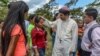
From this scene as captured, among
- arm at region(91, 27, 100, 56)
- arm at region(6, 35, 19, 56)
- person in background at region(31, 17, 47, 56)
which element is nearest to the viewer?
Answer: arm at region(6, 35, 19, 56)

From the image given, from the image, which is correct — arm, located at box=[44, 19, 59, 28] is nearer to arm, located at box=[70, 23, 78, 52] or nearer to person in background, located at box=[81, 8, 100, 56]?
arm, located at box=[70, 23, 78, 52]

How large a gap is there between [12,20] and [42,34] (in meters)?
6.29

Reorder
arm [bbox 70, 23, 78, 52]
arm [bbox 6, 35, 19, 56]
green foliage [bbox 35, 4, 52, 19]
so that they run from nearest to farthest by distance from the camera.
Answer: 1. arm [bbox 6, 35, 19, 56]
2. arm [bbox 70, 23, 78, 52]
3. green foliage [bbox 35, 4, 52, 19]

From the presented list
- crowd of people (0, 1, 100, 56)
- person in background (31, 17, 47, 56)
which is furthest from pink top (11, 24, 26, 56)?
person in background (31, 17, 47, 56)

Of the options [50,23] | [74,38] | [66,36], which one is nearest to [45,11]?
[50,23]

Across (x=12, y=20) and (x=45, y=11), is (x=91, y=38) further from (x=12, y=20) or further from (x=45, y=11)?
(x=45, y=11)

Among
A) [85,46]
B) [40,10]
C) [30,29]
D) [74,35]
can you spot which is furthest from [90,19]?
[40,10]

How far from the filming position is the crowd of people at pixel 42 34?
597 cm

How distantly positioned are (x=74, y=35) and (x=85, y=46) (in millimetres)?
2671

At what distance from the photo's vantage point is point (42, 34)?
12250 mm

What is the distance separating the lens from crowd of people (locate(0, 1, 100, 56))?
235 inches

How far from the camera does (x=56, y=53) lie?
11227 mm

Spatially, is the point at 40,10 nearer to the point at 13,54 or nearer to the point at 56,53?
the point at 56,53

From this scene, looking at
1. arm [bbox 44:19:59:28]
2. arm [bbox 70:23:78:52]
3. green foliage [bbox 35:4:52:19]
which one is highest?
green foliage [bbox 35:4:52:19]
